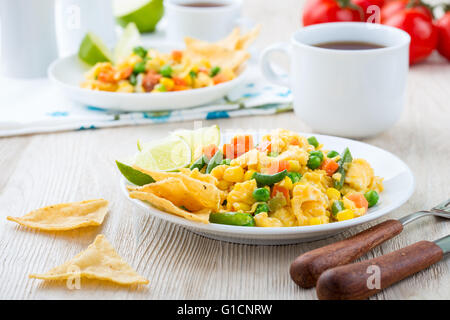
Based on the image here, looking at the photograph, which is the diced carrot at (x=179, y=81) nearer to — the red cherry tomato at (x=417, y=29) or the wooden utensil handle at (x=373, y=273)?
the red cherry tomato at (x=417, y=29)

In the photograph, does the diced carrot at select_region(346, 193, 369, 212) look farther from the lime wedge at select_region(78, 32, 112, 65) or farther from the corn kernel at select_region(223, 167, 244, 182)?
the lime wedge at select_region(78, 32, 112, 65)

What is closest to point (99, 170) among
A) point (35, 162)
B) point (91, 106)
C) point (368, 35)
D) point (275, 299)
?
point (35, 162)

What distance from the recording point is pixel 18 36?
3.51 m

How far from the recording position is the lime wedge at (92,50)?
339 cm

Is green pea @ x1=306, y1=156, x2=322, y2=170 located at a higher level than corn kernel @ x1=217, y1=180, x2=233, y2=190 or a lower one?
higher

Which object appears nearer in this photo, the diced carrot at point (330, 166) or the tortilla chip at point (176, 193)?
the tortilla chip at point (176, 193)

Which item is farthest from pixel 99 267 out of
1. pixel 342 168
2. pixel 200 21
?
pixel 200 21

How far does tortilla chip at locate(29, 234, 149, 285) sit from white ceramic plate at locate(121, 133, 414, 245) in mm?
162

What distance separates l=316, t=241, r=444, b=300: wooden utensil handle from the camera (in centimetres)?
149

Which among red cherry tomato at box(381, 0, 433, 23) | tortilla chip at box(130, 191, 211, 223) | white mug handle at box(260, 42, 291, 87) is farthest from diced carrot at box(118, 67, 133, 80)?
red cherry tomato at box(381, 0, 433, 23)

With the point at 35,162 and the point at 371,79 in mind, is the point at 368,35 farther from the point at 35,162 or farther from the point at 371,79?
the point at 35,162

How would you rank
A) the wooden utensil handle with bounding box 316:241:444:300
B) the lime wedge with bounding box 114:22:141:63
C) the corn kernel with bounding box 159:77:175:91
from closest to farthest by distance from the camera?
the wooden utensil handle with bounding box 316:241:444:300
the corn kernel with bounding box 159:77:175:91
the lime wedge with bounding box 114:22:141:63

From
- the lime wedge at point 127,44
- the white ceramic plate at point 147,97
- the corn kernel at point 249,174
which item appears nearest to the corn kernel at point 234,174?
the corn kernel at point 249,174

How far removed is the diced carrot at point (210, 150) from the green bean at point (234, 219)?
344 mm
